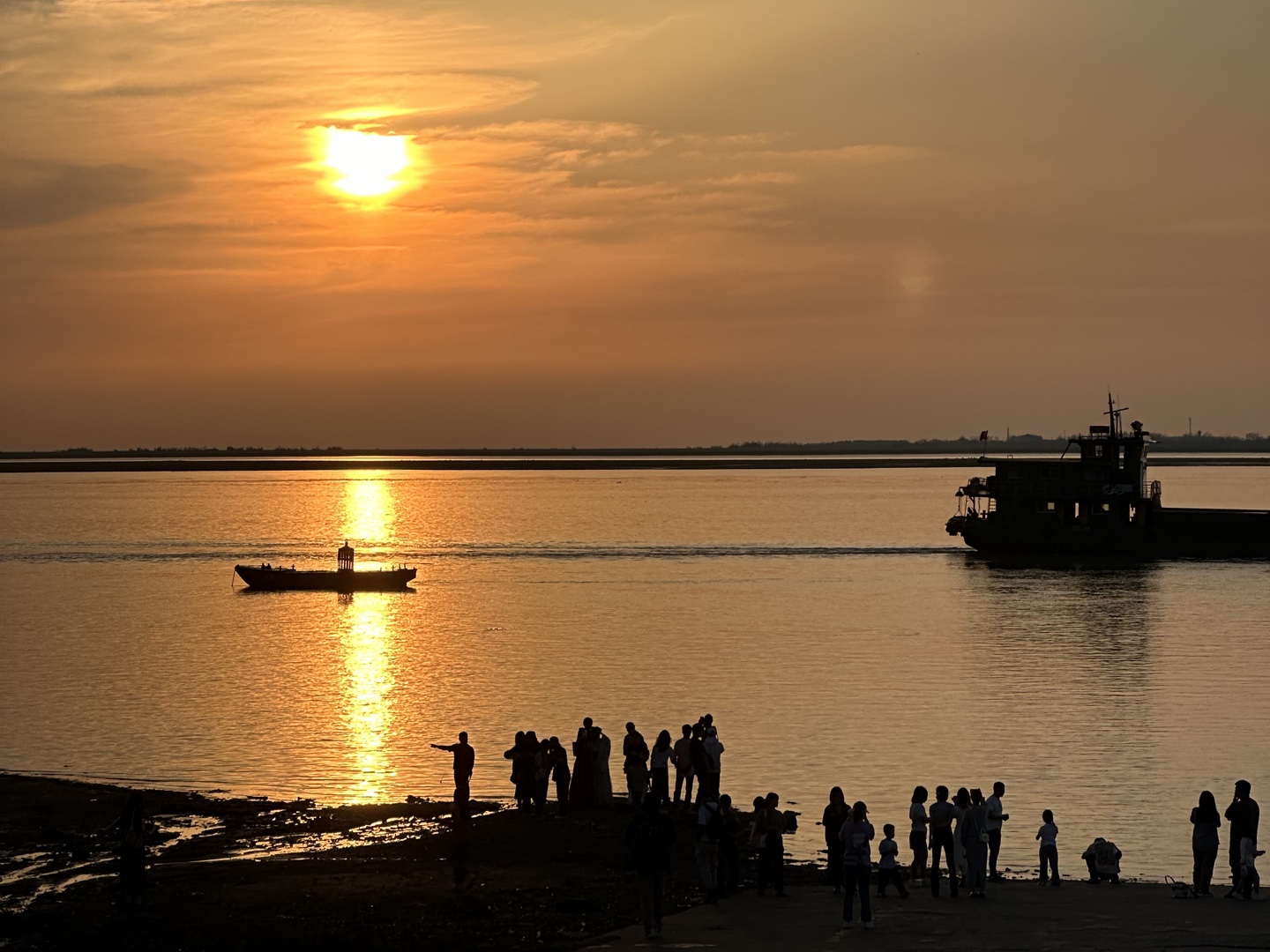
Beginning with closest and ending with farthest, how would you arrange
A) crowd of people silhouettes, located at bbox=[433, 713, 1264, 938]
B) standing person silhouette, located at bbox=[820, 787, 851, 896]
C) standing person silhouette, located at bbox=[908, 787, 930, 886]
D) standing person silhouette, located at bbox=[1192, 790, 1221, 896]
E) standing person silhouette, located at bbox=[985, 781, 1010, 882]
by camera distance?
crowd of people silhouettes, located at bbox=[433, 713, 1264, 938] < standing person silhouette, located at bbox=[1192, 790, 1221, 896] < standing person silhouette, located at bbox=[820, 787, 851, 896] < standing person silhouette, located at bbox=[908, 787, 930, 886] < standing person silhouette, located at bbox=[985, 781, 1010, 882]

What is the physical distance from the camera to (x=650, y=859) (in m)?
21.1

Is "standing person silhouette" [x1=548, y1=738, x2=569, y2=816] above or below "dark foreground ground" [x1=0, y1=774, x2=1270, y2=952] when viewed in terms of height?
above

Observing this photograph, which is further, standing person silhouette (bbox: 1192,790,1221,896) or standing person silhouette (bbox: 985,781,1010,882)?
standing person silhouette (bbox: 985,781,1010,882)

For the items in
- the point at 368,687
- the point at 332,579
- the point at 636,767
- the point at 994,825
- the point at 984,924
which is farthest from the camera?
the point at 332,579

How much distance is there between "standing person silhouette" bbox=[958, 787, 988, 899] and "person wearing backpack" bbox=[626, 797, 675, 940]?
5.24 meters

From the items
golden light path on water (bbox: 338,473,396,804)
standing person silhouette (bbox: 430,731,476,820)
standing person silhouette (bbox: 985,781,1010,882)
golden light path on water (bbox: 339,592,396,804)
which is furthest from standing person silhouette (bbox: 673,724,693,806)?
golden light path on water (bbox: 338,473,396,804)

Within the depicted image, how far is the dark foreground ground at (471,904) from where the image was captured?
70.2 ft

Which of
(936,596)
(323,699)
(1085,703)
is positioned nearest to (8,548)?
Result: (936,596)

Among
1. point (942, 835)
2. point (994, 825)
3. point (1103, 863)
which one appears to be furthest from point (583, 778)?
point (1103, 863)

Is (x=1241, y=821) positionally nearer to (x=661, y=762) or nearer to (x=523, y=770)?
(x=661, y=762)

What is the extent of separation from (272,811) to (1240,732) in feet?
92.9

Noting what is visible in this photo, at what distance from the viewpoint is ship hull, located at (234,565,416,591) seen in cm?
10894

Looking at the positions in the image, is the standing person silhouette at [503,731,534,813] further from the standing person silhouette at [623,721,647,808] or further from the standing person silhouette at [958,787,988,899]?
the standing person silhouette at [958,787,988,899]

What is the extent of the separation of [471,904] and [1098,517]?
103 m
